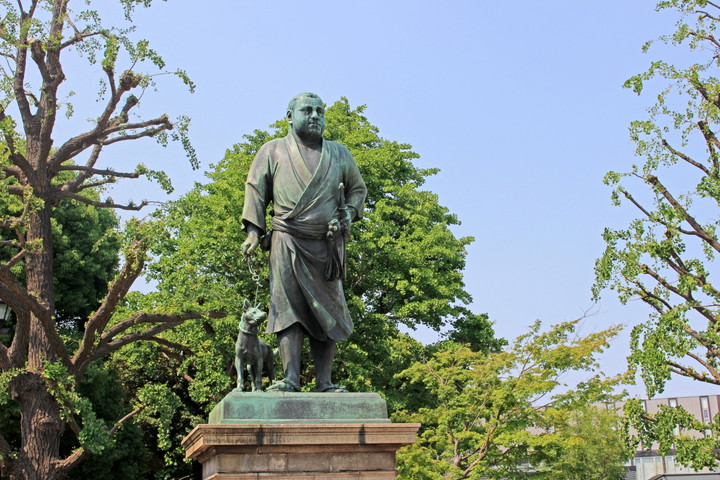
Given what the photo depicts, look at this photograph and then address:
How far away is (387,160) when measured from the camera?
2478cm

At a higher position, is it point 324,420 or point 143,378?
point 143,378

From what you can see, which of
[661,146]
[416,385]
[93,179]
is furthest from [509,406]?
[93,179]

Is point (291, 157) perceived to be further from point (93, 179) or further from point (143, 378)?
point (143, 378)

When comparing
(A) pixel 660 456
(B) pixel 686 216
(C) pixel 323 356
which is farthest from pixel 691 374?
(A) pixel 660 456

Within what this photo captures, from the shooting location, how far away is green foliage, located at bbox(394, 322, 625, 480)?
17672 millimetres

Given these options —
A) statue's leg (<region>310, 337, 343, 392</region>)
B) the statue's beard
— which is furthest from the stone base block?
the statue's beard

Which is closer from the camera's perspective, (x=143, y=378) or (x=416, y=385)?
(x=416, y=385)

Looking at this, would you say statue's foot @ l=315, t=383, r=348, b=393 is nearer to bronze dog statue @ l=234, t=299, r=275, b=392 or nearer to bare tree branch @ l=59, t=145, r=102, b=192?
bronze dog statue @ l=234, t=299, r=275, b=392

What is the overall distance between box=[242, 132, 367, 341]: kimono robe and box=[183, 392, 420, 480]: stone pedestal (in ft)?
2.45

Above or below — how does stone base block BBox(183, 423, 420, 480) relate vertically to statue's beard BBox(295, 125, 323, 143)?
below

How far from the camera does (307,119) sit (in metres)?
7.25

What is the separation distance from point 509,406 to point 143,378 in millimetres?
13887

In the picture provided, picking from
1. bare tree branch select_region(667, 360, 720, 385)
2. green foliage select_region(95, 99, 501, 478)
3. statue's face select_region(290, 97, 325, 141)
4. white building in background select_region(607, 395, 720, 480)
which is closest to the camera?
statue's face select_region(290, 97, 325, 141)

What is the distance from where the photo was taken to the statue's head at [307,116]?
23.8 ft
